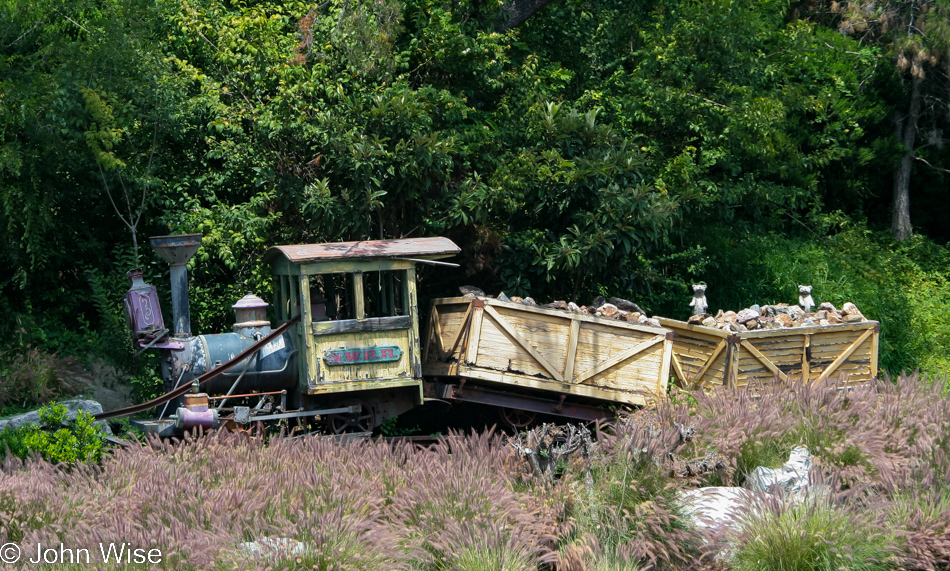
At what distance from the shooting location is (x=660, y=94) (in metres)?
13.2

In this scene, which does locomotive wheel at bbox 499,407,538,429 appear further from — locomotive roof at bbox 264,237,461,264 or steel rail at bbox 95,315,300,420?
steel rail at bbox 95,315,300,420

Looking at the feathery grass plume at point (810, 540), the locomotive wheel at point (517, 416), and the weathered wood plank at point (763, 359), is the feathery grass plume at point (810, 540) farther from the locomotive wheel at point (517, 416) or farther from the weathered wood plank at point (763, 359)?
the locomotive wheel at point (517, 416)

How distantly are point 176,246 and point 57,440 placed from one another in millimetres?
2433

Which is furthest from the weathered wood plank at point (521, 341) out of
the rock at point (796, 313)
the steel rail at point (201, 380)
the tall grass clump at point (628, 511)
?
the rock at point (796, 313)

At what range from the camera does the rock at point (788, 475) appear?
6892 mm

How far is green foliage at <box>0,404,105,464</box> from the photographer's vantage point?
7211 millimetres

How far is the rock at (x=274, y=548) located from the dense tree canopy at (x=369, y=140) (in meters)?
5.21

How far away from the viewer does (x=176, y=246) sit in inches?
357

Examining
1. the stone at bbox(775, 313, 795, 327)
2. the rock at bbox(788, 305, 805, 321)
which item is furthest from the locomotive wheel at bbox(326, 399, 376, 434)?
the rock at bbox(788, 305, 805, 321)

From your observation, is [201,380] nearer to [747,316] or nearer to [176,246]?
[176,246]

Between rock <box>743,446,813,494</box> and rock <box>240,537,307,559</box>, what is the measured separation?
3.45m

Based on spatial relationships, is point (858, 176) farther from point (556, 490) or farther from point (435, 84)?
point (556, 490)

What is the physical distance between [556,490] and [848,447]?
262 cm

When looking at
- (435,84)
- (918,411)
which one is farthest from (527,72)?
(918,411)
